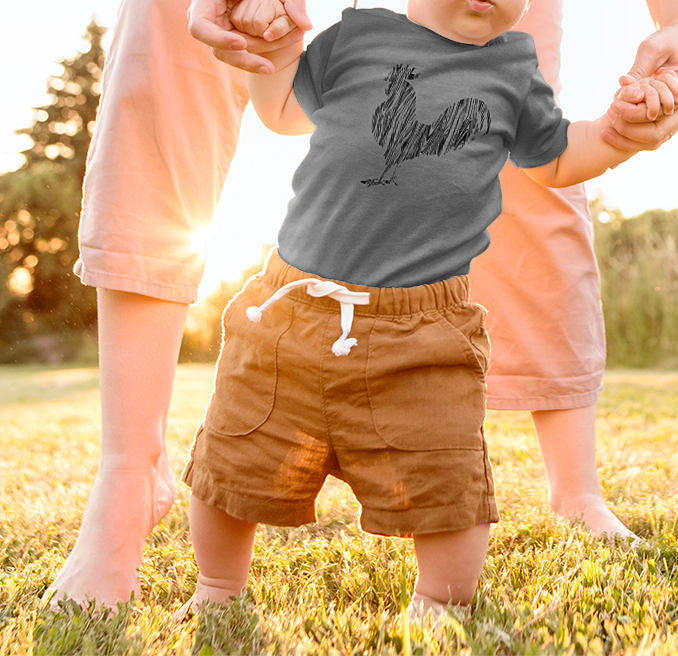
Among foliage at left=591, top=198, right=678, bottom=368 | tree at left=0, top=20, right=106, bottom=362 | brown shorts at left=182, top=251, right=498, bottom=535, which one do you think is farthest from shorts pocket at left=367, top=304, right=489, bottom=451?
tree at left=0, top=20, right=106, bottom=362

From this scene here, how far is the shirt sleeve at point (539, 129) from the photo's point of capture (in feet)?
4.31

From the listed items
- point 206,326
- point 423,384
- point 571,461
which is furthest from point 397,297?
point 206,326

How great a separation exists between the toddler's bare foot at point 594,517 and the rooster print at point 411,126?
0.93m

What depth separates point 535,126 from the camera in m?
1.32

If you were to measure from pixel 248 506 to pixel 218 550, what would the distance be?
0.13m

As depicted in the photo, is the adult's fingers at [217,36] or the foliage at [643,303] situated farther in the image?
the foliage at [643,303]

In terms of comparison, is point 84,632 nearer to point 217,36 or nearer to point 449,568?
point 449,568

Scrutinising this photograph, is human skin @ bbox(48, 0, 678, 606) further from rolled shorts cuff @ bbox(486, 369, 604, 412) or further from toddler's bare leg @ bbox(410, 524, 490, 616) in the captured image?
toddler's bare leg @ bbox(410, 524, 490, 616)

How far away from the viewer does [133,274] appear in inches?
56.2

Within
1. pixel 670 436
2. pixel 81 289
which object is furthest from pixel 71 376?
pixel 670 436

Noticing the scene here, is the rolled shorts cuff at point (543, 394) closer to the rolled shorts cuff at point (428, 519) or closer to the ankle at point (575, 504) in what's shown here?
the ankle at point (575, 504)

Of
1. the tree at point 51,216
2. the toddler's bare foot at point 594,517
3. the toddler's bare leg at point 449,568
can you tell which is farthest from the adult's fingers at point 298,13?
the tree at point 51,216

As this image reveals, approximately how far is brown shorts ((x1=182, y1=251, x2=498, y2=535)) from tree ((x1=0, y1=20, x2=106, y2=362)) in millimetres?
16879

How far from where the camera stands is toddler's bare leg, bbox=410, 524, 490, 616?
114cm
